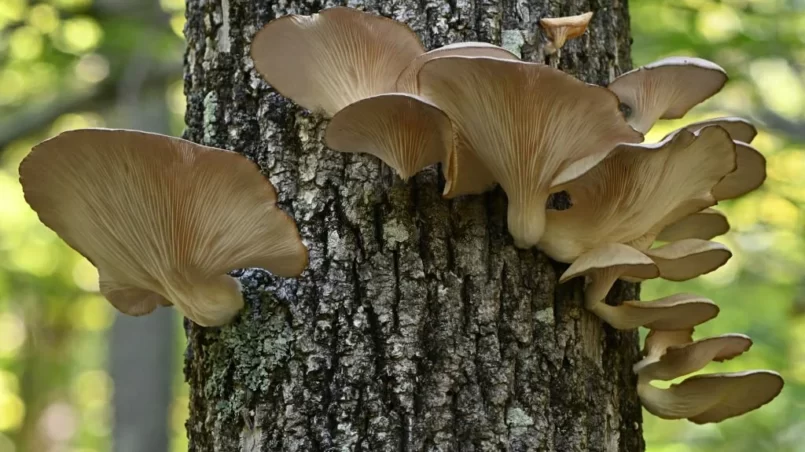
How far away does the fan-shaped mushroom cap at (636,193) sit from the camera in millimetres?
1844

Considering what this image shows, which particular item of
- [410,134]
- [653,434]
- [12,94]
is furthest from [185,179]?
[12,94]

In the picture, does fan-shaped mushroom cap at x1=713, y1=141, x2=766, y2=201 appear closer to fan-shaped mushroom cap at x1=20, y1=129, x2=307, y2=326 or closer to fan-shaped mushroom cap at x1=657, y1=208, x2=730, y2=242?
fan-shaped mushroom cap at x1=657, y1=208, x2=730, y2=242

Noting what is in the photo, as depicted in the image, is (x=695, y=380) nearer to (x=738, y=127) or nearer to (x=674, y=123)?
(x=738, y=127)

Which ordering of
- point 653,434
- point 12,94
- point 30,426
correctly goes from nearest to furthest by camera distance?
point 653,434 < point 12,94 < point 30,426

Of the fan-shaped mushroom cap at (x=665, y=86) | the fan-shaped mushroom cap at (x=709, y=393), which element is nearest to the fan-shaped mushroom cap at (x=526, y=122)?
the fan-shaped mushroom cap at (x=665, y=86)

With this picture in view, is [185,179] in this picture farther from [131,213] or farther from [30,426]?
[30,426]

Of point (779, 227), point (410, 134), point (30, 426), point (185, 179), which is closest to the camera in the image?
Result: point (185, 179)

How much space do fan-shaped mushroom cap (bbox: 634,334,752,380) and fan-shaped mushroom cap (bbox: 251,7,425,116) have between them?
1.22 m

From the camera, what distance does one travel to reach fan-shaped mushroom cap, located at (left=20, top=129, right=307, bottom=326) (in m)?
1.61

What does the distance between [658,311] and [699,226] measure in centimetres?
54

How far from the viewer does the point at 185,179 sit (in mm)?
1665

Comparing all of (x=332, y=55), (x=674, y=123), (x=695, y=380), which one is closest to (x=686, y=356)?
(x=695, y=380)

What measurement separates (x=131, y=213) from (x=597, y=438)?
1424mm

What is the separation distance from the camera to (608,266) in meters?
1.84
